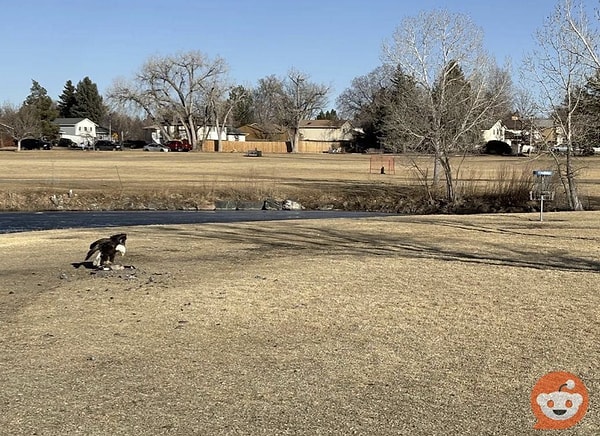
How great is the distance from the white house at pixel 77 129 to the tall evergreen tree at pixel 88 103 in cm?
651

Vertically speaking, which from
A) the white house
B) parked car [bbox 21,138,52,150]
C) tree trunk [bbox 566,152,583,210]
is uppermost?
the white house

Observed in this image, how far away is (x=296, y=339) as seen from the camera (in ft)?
27.3

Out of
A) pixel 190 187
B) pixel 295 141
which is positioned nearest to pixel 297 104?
pixel 295 141

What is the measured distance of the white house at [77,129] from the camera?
133012mm

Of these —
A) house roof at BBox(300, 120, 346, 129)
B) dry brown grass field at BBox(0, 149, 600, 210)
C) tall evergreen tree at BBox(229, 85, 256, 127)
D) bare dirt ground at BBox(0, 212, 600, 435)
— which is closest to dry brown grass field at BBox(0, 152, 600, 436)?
bare dirt ground at BBox(0, 212, 600, 435)

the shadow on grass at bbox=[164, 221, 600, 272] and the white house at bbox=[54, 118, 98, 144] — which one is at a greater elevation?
the white house at bbox=[54, 118, 98, 144]

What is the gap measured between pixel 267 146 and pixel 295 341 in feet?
390

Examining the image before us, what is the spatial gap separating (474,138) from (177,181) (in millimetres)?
18659

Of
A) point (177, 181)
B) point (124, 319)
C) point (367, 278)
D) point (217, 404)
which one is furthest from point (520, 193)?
point (217, 404)

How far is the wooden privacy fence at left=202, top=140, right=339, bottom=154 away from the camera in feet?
399

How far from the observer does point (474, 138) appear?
124ft

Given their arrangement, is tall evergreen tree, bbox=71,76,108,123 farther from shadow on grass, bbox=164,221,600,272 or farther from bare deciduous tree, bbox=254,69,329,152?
shadow on grass, bbox=164,221,600,272

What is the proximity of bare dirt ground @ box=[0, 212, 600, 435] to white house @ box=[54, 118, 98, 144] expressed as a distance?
123302 millimetres

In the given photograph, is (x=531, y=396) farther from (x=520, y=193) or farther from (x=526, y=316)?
(x=520, y=193)
